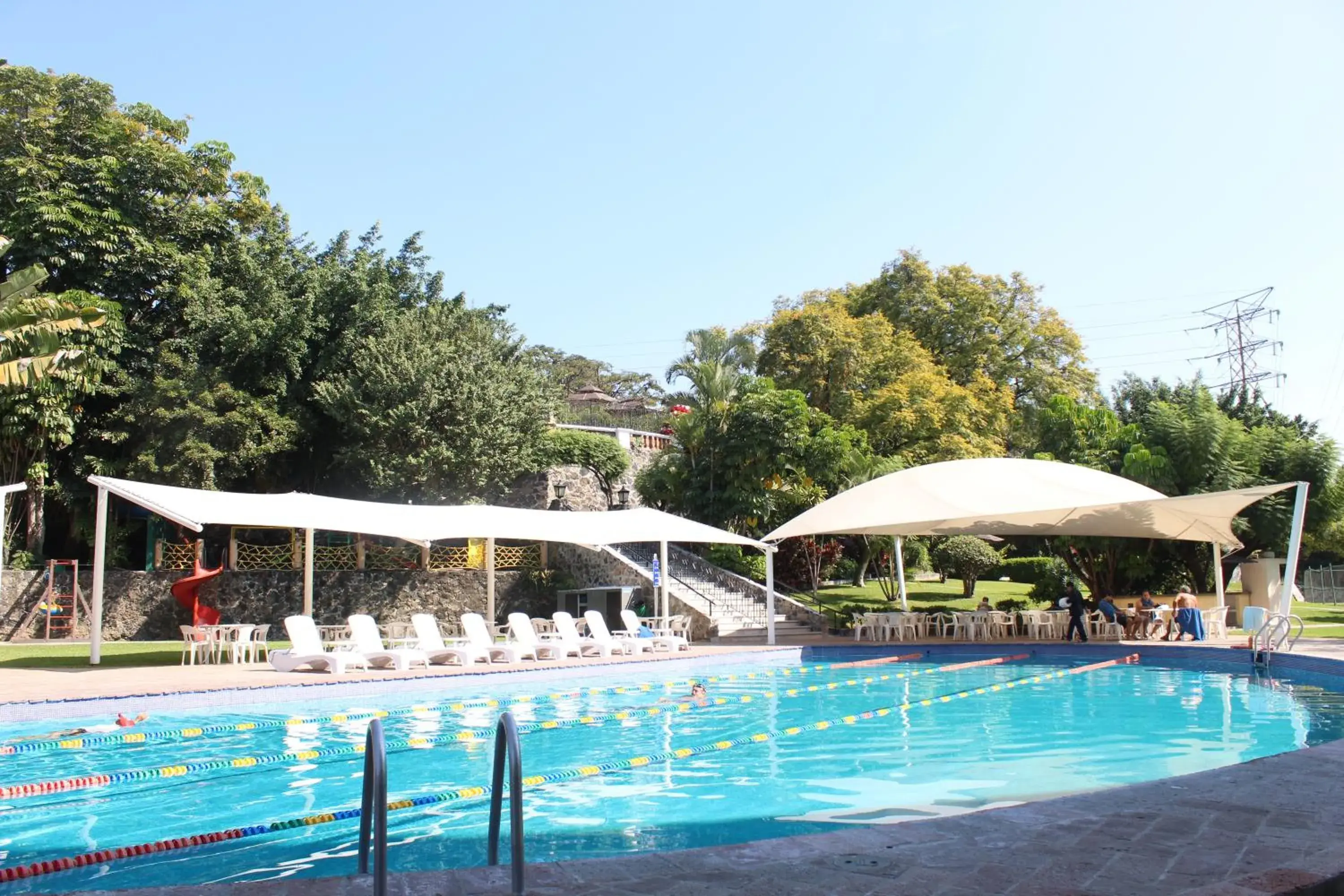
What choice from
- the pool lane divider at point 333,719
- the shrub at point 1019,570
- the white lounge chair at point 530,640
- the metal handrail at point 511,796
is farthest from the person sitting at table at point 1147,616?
the metal handrail at point 511,796

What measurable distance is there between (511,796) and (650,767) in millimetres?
5670

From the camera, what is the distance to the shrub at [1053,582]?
26.5m

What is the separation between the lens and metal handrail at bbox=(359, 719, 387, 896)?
3445 mm

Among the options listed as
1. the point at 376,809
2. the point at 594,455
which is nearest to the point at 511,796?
the point at 376,809

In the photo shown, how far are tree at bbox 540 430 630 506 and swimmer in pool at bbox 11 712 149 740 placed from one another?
18120mm

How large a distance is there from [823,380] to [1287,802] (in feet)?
103

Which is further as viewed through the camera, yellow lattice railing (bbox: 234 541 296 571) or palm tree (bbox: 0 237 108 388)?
yellow lattice railing (bbox: 234 541 296 571)

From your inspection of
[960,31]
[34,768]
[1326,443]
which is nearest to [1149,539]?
[1326,443]

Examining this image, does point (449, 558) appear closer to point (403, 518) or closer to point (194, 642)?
point (403, 518)

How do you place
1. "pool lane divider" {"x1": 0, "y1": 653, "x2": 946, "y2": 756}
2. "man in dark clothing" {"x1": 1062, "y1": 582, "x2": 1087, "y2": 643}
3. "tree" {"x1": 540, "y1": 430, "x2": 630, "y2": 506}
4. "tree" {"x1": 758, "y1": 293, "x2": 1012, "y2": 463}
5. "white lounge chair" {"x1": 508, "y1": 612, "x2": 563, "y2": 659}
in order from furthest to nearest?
1. "tree" {"x1": 758, "y1": 293, "x2": 1012, "y2": 463}
2. "tree" {"x1": 540, "y1": 430, "x2": 630, "y2": 506}
3. "man in dark clothing" {"x1": 1062, "y1": 582, "x2": 1087, "y2": 643}
4. "white lounge chair" {"x1": 508, "y1": 612, "x2": 563, "y2": 659}
5. "pool lane divider" {"x1": 0, "y1": 653, "x2": 946, "y2": 756}

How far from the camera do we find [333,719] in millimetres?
11820

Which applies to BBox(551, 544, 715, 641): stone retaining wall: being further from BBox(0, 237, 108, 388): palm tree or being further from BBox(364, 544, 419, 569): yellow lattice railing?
BBox(0, 237, 108, 388): palm tree

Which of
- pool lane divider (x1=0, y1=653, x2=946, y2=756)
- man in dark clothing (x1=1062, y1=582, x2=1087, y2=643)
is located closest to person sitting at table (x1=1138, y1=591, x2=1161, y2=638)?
man in dark clothing (x1=1062, y1=582, x2=1087, y2=643)

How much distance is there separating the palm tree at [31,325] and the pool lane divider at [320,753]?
11693 millimetres
